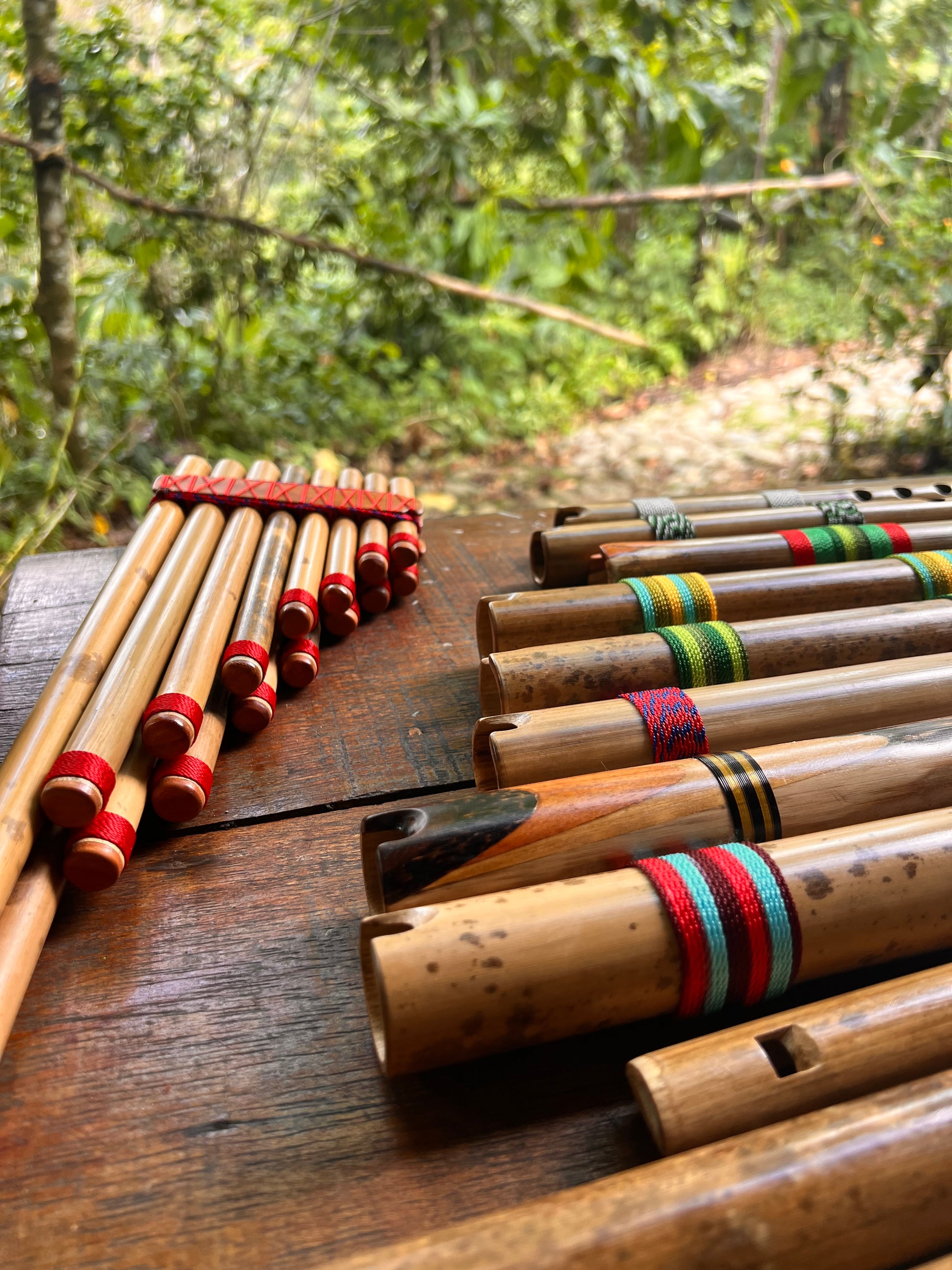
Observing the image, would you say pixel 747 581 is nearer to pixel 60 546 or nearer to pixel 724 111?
pixel 60 546

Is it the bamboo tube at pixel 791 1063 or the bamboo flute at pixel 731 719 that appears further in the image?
the bamboo flute at pixel 731 719

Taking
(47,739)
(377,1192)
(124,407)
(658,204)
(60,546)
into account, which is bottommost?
(60,546)

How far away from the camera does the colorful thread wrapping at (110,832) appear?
3.00 ft

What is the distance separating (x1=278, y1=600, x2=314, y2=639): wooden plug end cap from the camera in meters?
1.29

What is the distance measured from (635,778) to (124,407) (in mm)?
Answer: 2905

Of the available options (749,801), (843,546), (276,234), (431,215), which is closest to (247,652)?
(749,801)

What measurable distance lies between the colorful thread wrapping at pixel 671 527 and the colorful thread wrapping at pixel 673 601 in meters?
0.24

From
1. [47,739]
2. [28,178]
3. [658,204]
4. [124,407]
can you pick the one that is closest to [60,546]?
[124,407]

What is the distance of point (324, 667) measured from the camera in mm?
1381

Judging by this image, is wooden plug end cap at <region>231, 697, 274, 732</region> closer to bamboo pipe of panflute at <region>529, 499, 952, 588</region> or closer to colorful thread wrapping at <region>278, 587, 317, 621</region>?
colorful thread wrapping at <region>278, 587, 317, 621</region>

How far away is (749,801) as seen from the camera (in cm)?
87

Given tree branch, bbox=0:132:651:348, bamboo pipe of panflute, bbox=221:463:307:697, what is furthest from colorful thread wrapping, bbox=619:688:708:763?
tree branch, bbox=0:132:651:348

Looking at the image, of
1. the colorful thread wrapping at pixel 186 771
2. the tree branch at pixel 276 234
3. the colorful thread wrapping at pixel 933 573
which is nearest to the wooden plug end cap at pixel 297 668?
the colorful thread wrapping at pixel 186 771

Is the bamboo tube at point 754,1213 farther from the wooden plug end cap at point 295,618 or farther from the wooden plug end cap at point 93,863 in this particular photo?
the wooden plug end cap at point 295,618
